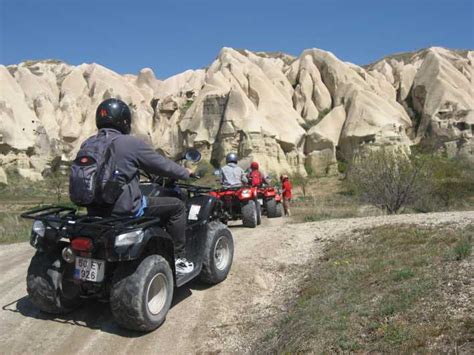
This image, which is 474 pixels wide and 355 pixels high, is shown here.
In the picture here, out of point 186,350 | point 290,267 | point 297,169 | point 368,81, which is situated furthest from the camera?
point 368,81

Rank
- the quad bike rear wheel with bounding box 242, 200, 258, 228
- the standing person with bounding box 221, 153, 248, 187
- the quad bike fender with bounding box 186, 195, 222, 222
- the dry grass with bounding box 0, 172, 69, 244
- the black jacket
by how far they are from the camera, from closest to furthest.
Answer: the black jacket → the quad bike fender with bounding box 186, 195, 222, 222 → the quad bike rear wheel with bounding box 242, 200, 258, 228 → the standing person with bounding box 221, 153, 248, 187 → the dry grass with bounding box 0, 172, 69, 244

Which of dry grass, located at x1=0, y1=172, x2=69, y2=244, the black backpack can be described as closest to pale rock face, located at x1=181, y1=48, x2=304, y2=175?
dry grass, located at x1=0, y1=172, x2=69, y2=244

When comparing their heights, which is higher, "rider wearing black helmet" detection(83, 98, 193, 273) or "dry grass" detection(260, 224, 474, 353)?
"rider wearing black helmet" detection(83, 98, 193, 273)

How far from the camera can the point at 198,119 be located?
132 ft

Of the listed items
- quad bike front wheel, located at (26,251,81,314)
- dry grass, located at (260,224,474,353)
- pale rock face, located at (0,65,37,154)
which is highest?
pale rock face, located at (0,65,37,154)

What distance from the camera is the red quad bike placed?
34.1ft

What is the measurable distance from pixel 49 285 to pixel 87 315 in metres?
0.60

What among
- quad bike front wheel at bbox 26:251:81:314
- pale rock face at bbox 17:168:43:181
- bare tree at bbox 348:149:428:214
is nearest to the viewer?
quad bike front wheel at bbox 26:251:81:314

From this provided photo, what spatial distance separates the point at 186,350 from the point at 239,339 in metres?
0.52

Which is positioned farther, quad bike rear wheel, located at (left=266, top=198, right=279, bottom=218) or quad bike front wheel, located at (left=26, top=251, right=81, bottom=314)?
quad bike rear wheel, located at (left=266, top=198, right=279, bottom=218)

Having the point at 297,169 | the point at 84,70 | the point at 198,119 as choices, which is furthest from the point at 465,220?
the point at 84,70

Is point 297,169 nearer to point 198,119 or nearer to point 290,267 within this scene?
point 198,119

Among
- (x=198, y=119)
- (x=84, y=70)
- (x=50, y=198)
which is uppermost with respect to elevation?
(x=84, y=70)

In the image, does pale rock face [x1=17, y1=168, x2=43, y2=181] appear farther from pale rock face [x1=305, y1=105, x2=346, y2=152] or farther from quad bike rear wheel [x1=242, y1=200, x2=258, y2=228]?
quad bike rear wheel [x1=242, y1=200, x2=258, y2=228]
